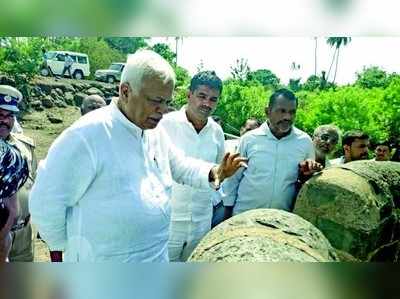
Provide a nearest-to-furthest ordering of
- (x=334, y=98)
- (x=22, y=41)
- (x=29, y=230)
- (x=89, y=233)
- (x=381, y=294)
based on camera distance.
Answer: (x=89, y=233)
(x=381, y=294)
(x=22, y=41)
(x=29, y=230)
(x=334, y=98)

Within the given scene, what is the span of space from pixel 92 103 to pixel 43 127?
208 millimetres

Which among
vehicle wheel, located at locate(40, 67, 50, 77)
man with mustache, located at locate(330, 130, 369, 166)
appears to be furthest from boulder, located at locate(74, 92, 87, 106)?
man with mustache, located at locate(330, 130, 369, 166)

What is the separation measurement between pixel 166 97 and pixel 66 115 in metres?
0.63

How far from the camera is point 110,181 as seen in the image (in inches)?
58.0

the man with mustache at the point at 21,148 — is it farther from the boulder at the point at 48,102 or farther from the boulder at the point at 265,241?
the boulder at the point at 265,241

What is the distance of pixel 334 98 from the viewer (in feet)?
7.39

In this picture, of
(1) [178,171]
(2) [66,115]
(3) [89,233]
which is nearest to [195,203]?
(1) [178,171]

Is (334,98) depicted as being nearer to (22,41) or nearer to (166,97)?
(166,97)

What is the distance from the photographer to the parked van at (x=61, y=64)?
2.00 metres

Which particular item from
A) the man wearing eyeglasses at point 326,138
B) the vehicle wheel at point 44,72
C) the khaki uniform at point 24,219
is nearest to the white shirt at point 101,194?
the khaki uniform at point 24,219

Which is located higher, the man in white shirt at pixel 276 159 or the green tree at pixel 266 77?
the green tree at pixel 266 77

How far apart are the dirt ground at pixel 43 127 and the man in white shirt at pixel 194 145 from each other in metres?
0.36

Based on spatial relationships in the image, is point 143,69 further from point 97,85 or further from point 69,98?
point 69,98

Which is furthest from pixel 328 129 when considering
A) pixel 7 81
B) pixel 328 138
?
pixel 7 81
